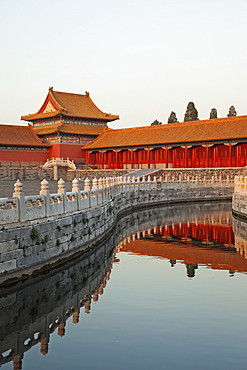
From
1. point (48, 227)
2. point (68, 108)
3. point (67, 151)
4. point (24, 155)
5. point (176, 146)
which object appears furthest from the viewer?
point (68, 108)

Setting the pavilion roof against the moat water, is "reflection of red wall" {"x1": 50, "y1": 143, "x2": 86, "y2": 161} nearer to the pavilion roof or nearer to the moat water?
the pavilion roof

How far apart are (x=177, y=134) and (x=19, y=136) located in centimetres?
1984

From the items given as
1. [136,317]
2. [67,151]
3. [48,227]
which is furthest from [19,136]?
[136,317]

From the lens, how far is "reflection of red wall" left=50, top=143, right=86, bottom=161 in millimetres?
56844

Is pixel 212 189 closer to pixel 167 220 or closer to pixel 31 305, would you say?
pixel 167 220

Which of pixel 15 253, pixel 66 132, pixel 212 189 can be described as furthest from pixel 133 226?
pixel 66 132

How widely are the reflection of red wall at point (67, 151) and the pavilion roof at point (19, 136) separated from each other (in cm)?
111

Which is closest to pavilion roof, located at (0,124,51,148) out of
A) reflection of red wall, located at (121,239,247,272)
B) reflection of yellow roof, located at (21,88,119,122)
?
reflection of yellow roof, located at (21,88,119,122)

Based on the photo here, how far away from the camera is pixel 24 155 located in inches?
2190

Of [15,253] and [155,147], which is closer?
[15,253]

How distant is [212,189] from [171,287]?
1179 inches

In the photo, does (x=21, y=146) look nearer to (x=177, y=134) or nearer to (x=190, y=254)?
(x=177, y=134)

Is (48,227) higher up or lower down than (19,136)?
lower down

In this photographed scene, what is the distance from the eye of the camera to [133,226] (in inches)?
985
